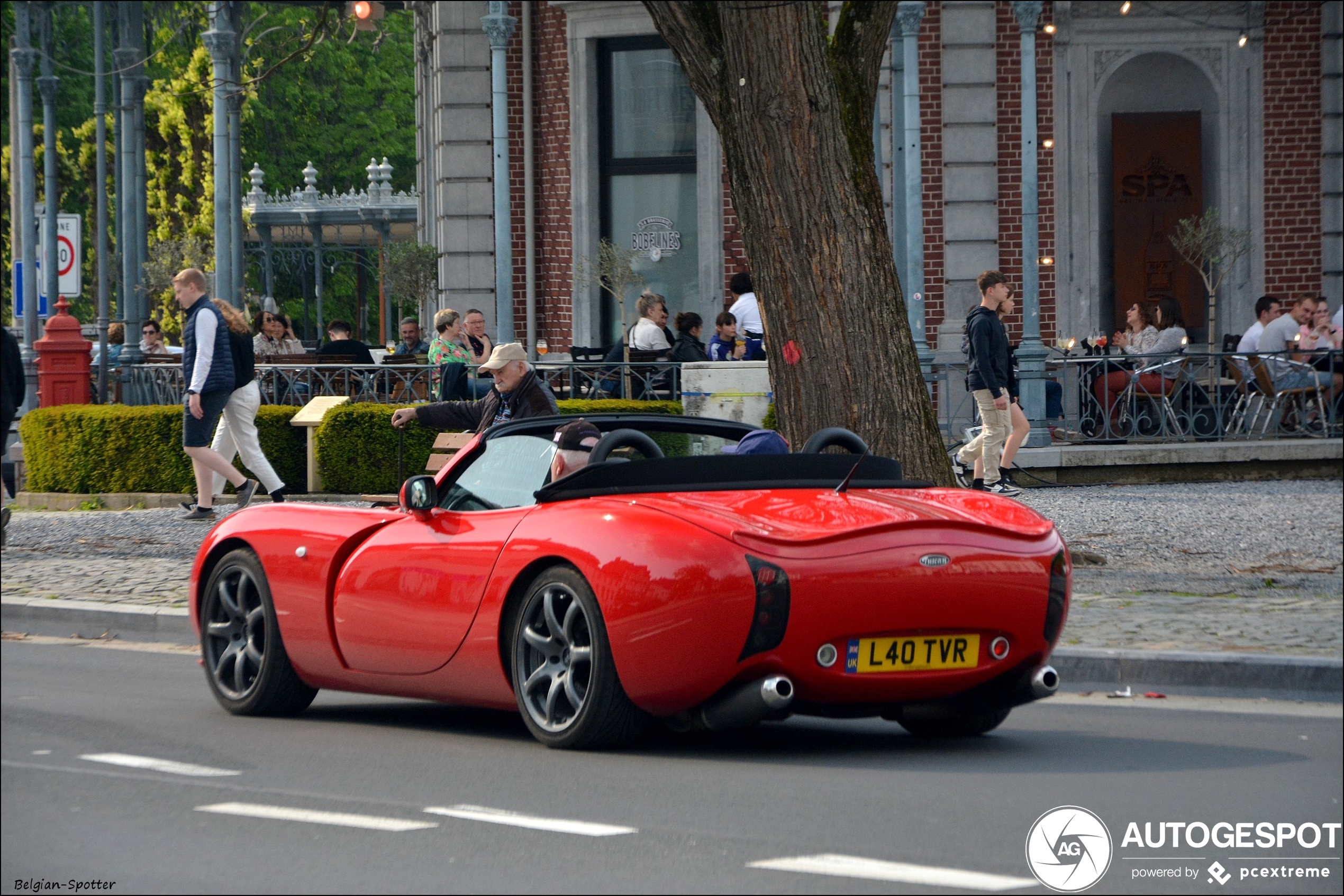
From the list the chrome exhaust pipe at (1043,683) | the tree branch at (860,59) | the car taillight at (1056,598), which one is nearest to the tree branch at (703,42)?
the tree branch at (860,59)

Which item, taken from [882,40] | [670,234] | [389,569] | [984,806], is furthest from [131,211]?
[984,806]

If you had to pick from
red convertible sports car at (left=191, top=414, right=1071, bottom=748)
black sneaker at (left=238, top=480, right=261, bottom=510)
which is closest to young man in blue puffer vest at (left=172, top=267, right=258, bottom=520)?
black sneaker at (left=238, top=480, right=261, bottom=510)

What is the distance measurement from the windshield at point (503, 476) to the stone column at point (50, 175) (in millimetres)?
16214

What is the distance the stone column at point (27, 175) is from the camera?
917 inches

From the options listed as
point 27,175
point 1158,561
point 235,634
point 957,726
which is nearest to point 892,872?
point 957,726

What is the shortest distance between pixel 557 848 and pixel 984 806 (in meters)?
1.27

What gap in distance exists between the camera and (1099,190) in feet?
74.5

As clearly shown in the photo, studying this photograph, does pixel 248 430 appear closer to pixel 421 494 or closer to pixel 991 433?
pixel 991 433

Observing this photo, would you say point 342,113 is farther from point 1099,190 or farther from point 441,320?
point 441,320

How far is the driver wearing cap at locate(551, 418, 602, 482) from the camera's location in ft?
21.7

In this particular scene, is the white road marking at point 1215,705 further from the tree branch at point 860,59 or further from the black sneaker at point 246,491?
the black sneaker at point 246,491

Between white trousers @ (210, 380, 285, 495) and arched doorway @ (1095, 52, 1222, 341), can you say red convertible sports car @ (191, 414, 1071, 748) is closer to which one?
white trousers @ (210, 380, 285, 495)

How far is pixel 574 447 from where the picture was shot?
21.8ft

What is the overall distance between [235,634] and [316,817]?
226cm
